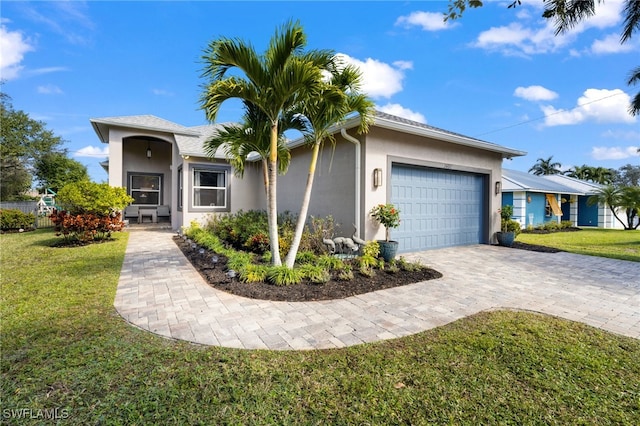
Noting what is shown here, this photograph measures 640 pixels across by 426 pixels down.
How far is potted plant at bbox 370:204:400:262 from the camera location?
698cm

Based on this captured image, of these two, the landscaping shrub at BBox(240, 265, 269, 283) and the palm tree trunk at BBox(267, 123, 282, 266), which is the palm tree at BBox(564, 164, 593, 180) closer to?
the palm tree trunk at BBox(267, 123, 282, 266)

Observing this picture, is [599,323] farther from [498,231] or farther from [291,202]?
[291,202]

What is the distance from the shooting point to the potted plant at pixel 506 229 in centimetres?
998

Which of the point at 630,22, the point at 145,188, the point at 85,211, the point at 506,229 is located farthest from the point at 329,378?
the point at 145,188

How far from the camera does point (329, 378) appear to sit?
2.38 m

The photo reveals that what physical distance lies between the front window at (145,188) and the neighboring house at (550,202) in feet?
65.4

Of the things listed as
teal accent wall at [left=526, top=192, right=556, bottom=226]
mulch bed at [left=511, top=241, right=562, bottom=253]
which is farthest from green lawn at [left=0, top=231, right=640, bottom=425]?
teal accent wall at [left=526, top=192, right=556, bottom=226]

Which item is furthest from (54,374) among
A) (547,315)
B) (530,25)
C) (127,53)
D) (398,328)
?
(127,53)

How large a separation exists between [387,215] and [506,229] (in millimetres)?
6283

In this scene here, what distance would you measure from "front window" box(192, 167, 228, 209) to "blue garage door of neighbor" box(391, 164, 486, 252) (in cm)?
732

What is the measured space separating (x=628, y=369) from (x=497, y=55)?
14071 mm

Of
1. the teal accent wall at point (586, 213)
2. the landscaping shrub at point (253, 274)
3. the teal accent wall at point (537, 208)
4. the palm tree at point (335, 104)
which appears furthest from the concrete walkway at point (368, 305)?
the teal accent wall at point (586, 213)

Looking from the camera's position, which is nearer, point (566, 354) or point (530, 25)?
point (566, 354)

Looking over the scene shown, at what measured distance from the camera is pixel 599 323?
3.57m
